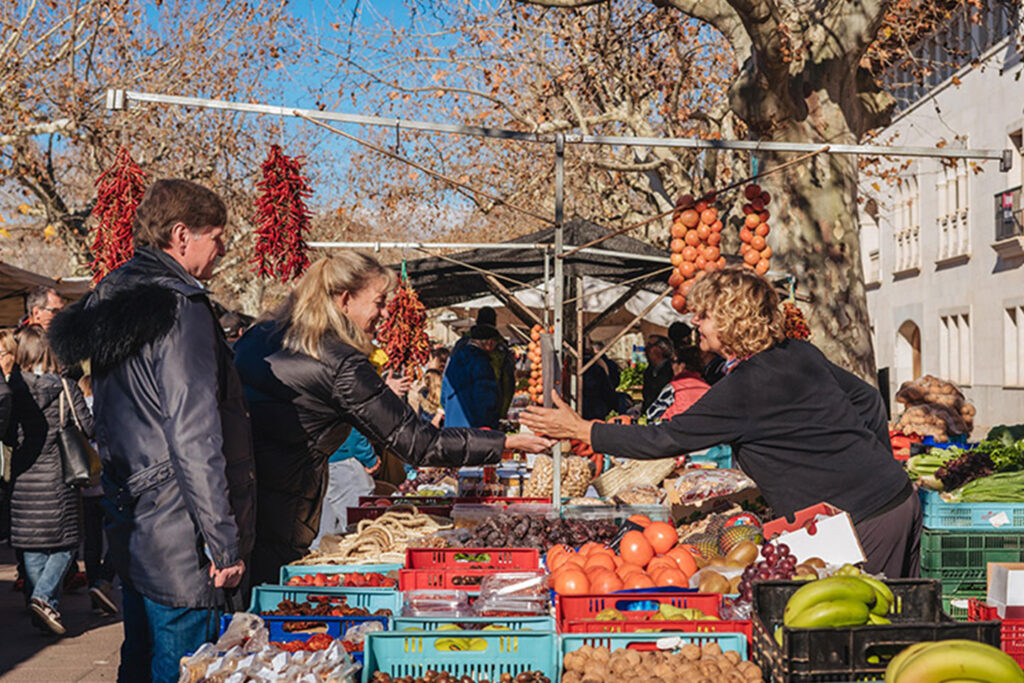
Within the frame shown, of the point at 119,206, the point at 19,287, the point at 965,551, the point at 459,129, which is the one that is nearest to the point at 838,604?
the point at 965,551

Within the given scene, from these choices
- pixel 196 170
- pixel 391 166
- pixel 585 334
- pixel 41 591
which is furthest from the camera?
pixel 196 170

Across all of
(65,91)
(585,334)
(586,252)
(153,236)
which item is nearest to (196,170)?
(65,91)

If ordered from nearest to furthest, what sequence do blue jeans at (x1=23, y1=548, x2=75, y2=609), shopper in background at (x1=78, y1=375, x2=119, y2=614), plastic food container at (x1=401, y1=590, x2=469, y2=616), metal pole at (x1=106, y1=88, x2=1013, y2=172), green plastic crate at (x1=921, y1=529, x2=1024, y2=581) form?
plastic food container at (x1=401, y1=590, x2=469, y2=616), green plastic crate at (x1=921, y1=529, x2=1024, y2=581), metal pole at (x1=106, y1=88, x2=1013, y2=172), blue jeans at (x1=23, y1=548, x2=75, y2=609), shopper in background at (x1=78, y1=375, x2=119, y2=614)

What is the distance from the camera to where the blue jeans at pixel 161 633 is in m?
3.34

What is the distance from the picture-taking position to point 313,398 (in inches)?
154

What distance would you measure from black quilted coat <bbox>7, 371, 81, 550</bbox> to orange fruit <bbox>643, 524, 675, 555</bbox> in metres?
4.51

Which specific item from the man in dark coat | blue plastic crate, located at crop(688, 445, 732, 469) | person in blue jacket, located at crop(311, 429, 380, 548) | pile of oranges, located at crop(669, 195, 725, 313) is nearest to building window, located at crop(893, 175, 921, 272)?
blue plastic crate, located at crop(688, 445, 732, 469)

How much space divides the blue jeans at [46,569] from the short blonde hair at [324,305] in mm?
3997

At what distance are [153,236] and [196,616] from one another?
122 cm

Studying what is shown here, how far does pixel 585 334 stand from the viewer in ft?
43.3

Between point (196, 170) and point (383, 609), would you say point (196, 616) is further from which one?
point (196, 170)

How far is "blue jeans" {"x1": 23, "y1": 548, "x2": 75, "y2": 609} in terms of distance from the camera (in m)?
7.20

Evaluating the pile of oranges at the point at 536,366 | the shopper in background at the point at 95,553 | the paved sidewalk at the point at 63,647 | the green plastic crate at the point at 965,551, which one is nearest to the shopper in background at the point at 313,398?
the green plastic crate at the point at 965,551

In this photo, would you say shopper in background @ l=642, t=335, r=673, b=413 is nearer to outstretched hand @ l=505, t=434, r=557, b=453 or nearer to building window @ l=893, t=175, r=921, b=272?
outstretched hand @ l=505, t=434, r=557, b=453
